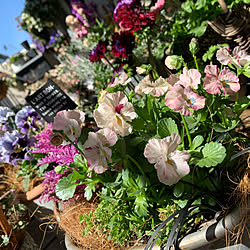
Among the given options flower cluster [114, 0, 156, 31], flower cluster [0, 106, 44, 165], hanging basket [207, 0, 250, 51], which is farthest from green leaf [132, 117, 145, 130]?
flower cluster [0, 106, 44, 165]

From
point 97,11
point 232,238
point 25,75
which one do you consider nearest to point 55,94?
point 232,238

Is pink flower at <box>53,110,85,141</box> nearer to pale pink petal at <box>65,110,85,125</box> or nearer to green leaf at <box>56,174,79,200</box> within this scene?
pale pink petal at <box>65,110,85,125</box>

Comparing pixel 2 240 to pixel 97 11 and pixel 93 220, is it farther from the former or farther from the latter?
pixel 97 11

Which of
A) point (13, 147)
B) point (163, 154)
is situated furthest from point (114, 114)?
point (13, 147)

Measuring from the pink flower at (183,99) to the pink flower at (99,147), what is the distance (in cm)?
16

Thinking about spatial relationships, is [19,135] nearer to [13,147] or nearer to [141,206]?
[13,147]

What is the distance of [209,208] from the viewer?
27.5 inches

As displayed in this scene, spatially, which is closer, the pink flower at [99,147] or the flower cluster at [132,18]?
the pink flower at [99,147]

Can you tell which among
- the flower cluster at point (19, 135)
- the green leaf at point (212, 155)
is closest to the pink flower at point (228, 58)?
the green leaf at point (212, 155)

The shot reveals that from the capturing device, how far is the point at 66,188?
78 centimetres

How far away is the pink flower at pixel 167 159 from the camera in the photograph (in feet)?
1.97

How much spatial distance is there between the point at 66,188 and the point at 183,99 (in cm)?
41

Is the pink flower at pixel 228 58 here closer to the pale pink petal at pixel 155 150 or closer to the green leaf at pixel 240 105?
the green leaf at pixel 240 105

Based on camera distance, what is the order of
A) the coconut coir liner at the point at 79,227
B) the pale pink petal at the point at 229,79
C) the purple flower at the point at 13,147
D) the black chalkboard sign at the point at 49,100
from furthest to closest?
1. the purple flower at the point at 13,147
2. the black chalkboard sign at the point at 49,100
3. the coconut coir liner at the point at 79,227
4. the pale pink petal at the point at 229,79
